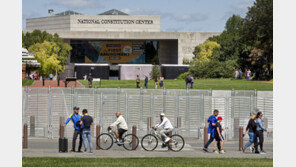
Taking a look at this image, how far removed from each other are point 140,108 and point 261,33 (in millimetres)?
43040

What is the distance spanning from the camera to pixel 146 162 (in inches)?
659

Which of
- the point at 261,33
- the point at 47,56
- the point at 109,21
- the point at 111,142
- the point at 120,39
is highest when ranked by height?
the point at 109,21

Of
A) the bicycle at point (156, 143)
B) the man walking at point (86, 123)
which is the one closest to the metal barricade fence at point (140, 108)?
the bicycle at point (156, 143)

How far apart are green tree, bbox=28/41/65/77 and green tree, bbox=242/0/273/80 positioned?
119ft

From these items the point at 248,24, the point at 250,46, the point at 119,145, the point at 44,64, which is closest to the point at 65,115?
the point at 119,145

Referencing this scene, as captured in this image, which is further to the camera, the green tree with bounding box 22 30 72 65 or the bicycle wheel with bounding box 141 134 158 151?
the green tree with bounding box 22 30 72 65

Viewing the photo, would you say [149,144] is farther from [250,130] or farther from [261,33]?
[261,33]

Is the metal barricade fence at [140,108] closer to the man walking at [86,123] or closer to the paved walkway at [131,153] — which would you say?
the paved walkway at [131,153]

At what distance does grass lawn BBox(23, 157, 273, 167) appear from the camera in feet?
52.5

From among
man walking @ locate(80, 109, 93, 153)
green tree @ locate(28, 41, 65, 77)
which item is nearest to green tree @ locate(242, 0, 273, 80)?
green tree @ locate(28, 41, 65, 77)

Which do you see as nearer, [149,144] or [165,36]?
[149,144]

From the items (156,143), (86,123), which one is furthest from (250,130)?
(86,123)

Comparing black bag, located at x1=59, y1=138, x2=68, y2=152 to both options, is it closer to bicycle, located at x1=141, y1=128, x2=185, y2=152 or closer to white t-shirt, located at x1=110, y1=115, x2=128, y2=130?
white t-shirt, located at x1=110, y1=115, x2=128, y2=130

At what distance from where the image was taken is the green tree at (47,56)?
93500 millimetres
